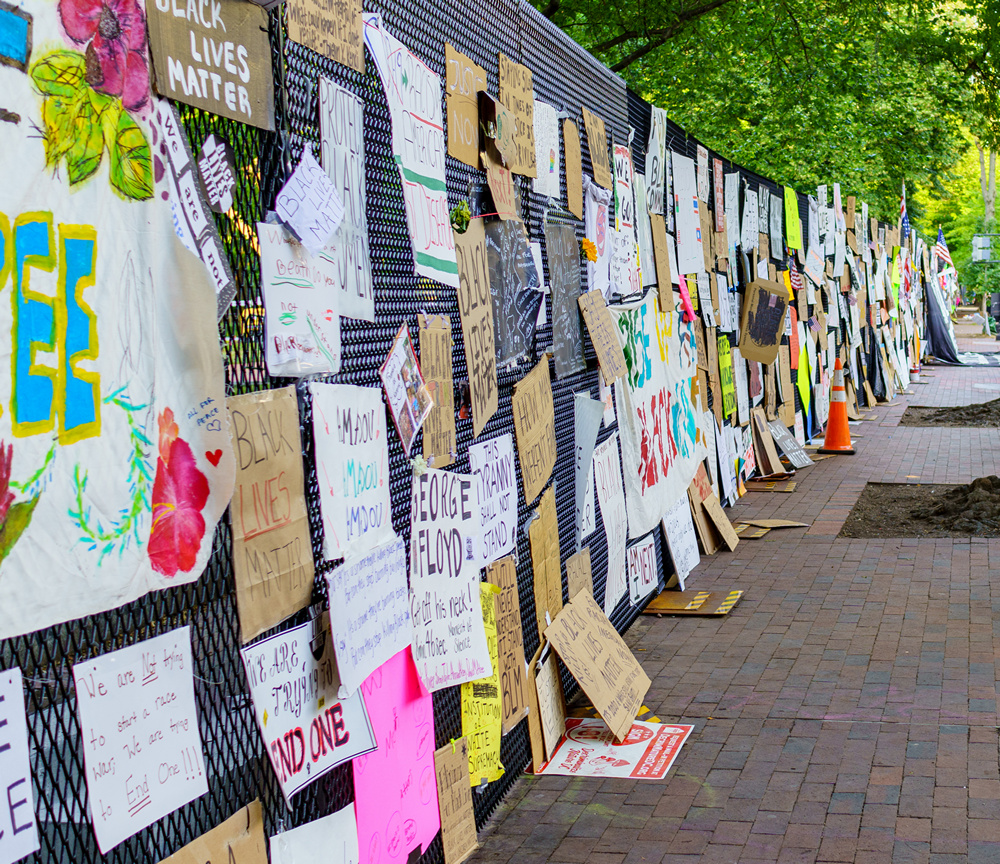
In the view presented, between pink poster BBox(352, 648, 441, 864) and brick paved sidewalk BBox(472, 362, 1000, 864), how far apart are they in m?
0.49

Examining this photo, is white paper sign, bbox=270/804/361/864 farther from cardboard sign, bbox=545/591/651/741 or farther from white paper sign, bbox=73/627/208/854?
cardboard sign, bbox=545/591/651/741

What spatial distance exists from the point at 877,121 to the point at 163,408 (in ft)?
87.6

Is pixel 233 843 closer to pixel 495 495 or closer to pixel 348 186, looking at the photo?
pixel 348 186

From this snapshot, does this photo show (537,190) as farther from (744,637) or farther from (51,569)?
(51,569)

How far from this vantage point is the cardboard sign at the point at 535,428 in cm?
457

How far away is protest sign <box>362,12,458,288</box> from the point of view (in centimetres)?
341

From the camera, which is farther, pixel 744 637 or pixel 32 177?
pixel 744 637

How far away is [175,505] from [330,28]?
151 cm

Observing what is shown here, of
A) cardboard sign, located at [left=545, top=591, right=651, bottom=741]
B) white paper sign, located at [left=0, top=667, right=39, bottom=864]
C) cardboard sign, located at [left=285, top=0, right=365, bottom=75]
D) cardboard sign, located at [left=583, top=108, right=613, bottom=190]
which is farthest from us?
cardboard sign, located at [left=583, top=108, right=613, bottom=190]

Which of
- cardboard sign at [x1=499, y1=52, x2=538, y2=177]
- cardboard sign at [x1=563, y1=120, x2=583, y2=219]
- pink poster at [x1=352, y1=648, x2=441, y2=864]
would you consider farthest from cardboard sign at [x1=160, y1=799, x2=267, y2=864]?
cardboard sign at [x1=563, y1=120, x2=583, y2=219]

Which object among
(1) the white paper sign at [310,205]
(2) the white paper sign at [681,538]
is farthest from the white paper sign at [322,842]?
(2) the white paper sign at [681,538]

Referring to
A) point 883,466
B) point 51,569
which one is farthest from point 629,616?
point 883,466

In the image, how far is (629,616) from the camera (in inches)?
252

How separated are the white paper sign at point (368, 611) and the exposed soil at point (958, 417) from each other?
14314 mm
